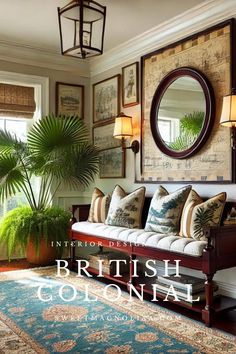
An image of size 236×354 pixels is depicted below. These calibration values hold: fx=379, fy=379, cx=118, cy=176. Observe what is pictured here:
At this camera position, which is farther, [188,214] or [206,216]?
[188,214]

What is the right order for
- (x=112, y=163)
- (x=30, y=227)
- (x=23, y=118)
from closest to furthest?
(x=30, y=227) → (x=112, y=163) → (x=23, y=118)

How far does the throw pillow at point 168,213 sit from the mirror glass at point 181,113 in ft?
1.82

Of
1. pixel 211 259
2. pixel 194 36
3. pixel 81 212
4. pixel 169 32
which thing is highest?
pixel 169 32

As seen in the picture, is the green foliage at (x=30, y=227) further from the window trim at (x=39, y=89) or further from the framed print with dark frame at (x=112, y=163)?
the window trim at (x=39, y=89)

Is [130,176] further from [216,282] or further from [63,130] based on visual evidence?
[216,282]

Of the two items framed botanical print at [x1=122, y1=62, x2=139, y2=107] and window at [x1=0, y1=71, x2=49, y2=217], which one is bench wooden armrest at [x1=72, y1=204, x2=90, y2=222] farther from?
framed botanical print at [x1=122, y1=62, x2=139, y2=107]

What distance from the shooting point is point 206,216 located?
2.88 meters

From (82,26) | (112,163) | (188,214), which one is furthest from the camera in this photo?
(112,163)

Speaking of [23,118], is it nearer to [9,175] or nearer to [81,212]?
[9,175]

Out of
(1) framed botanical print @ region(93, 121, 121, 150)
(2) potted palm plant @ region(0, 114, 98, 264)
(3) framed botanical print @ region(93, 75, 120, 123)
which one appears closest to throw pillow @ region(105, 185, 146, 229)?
(2) potted palm plant @ region(0, 114, 98, 264)

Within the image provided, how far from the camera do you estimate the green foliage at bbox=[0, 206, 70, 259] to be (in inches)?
161

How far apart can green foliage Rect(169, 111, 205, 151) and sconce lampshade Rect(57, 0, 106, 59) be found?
3.57 feet

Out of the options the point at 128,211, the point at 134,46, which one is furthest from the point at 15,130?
the point at 128,211

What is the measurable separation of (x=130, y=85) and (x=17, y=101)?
4.68 ft
